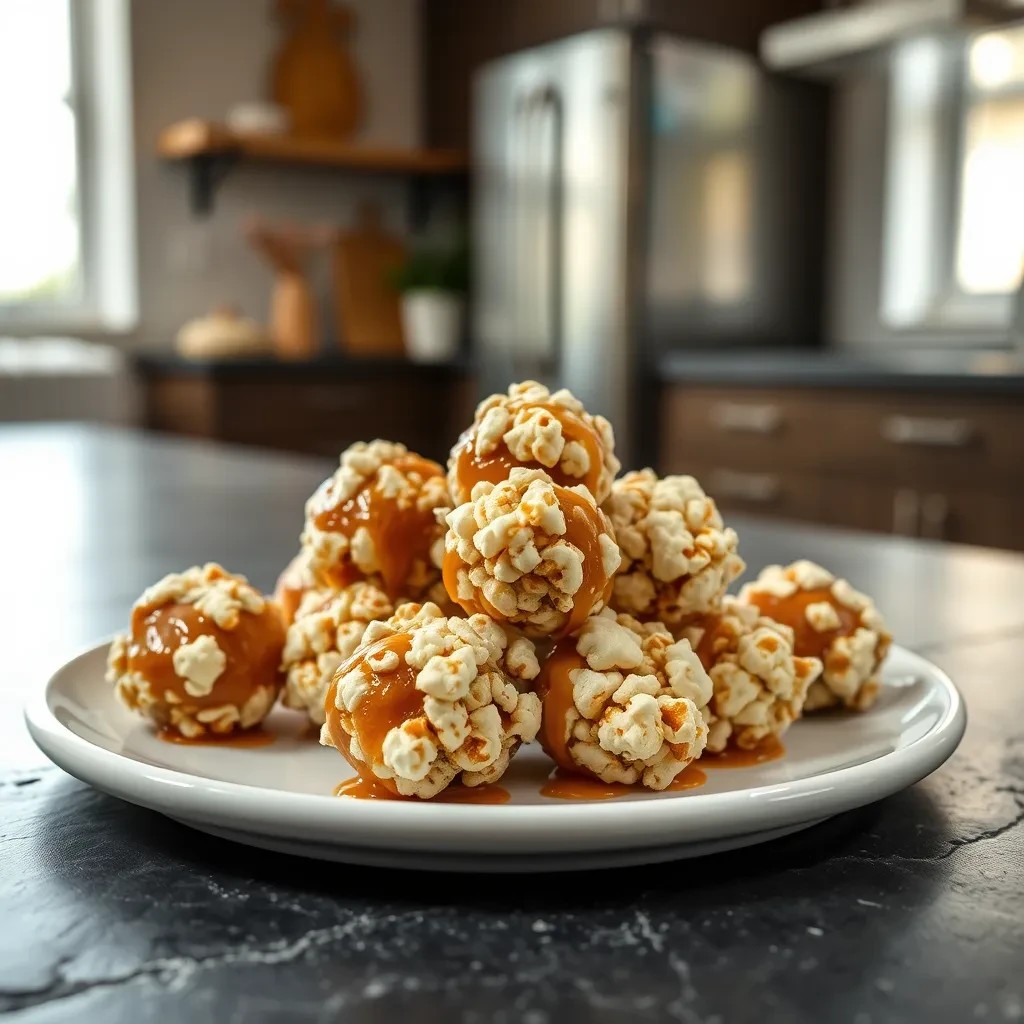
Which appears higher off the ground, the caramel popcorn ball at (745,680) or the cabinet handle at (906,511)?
the caramel popcorn ball at (745,680)

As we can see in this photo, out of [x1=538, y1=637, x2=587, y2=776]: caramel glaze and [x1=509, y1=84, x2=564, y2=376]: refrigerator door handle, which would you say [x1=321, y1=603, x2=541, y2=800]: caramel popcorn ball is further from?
[x1=509, y1=84, x2=564, y2=376]: refrigerator door handle

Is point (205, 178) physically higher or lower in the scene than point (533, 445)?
higher

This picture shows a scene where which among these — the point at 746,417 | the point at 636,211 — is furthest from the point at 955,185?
the point at 746,417

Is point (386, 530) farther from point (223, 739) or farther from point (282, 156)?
point (282, 156)

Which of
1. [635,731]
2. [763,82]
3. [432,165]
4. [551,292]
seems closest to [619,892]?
[635,731]

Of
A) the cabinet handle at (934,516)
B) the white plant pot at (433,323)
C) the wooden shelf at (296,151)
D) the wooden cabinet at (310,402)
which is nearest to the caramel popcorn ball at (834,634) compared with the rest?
the cabinet handle at (934,516)

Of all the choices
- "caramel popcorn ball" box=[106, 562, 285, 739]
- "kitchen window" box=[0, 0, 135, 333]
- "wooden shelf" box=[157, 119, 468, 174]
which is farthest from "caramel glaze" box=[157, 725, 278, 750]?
"kitchen window" box=[0, 0, 135, 333]

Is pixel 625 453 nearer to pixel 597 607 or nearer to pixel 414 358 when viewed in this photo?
pixel 414 358

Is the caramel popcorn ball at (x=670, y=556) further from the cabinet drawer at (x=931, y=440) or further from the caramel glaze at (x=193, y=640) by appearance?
the cabinet drawer at (x=931, y=440)
